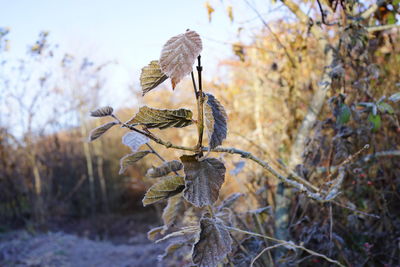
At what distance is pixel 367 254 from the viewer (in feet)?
4.79

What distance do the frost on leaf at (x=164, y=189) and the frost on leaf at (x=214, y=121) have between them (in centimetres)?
24

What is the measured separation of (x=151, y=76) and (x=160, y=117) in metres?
0.08

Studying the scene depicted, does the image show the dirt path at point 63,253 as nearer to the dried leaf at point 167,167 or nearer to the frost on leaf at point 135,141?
the dried leaf at point 167,167

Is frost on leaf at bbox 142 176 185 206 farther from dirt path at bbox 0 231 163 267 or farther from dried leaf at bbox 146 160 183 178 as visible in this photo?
dirt path at bbox 0 231 163 267

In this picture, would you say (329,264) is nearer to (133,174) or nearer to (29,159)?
(29,159)

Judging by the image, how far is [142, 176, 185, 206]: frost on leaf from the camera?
820 mm

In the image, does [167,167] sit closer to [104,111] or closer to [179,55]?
[104,111]

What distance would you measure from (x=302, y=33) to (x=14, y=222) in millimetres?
6616

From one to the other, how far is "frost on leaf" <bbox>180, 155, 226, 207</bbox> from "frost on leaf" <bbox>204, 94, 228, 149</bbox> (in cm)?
7

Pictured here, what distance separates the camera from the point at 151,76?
653mm

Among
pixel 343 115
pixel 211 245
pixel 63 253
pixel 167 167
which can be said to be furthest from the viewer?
pixel 63 253

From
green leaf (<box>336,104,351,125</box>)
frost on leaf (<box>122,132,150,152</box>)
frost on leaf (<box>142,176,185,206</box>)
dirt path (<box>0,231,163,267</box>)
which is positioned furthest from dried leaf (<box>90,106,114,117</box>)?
dirt path (<box>0,231,163,267</box>)

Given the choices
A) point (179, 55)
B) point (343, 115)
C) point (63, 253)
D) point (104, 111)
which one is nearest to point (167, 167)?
point (104, 111)

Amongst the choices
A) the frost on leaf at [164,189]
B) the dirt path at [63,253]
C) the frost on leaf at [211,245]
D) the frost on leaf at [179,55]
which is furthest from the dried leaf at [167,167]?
the dirt path at [63,253]
